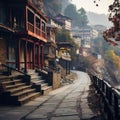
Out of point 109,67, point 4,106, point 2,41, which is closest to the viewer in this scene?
point 4,106

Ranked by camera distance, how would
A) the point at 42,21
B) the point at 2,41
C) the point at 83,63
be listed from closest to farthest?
the point at 2,41 → the point at 42,21 → the point at 83,63

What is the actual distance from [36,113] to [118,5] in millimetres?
6045

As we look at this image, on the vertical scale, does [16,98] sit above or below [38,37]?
below

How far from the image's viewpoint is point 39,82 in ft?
82.1

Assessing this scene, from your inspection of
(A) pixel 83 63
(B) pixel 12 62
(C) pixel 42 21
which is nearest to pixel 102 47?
(A) pixel 83 63

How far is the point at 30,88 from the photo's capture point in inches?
824

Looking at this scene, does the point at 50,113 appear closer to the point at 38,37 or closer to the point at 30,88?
the point at 30,88

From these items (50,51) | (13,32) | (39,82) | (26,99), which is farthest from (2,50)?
(50,51)

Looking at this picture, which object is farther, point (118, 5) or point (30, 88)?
point (30, 88)

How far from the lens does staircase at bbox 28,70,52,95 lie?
21.7 m

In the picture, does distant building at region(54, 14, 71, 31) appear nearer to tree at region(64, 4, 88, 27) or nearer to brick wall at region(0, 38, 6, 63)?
tree at region(64, 4, 88, 27)

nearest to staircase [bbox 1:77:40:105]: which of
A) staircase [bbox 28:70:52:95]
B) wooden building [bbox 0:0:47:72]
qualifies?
staircase [bbox 28:70:52:95]

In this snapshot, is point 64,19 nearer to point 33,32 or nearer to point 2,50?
point 33,32

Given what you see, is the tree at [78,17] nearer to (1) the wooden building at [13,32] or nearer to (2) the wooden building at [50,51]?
(2) the wooden building at [50,51]
